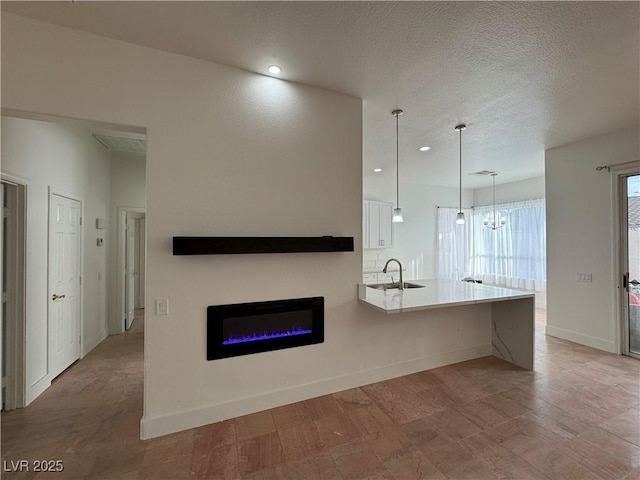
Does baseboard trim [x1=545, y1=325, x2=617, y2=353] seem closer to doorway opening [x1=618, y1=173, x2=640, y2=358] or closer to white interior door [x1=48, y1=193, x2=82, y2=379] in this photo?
doorway opening [x1=618, y1=173, x2=640, y2=358]

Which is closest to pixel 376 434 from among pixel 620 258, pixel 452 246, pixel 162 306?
pixel 162 306

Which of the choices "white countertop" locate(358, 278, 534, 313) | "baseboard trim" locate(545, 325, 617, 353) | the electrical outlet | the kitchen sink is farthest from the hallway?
"baseboard trim" locate(545, 325, 617, 353)

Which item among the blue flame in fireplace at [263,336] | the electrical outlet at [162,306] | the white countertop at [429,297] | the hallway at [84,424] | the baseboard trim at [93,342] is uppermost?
the electrical outlet at [162,306]

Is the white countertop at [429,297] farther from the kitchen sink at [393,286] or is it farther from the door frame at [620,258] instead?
the door frame at [620,258]

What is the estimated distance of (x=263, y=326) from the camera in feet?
8.14

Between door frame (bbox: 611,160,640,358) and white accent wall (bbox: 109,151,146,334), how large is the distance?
6.93 m

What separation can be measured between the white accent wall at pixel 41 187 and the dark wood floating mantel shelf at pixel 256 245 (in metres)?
1.61

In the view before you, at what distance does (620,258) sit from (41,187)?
6662 mm

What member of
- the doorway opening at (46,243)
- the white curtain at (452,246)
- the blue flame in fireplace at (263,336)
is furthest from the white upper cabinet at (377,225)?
the doorway opening at (46,243)

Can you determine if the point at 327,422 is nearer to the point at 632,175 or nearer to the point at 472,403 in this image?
the point at 472,403

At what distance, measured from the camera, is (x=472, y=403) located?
256 cm

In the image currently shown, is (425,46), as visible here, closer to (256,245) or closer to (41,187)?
(256,245)

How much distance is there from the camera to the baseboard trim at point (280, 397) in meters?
2.15

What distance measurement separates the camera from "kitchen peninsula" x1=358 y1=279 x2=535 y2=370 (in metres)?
2.72
